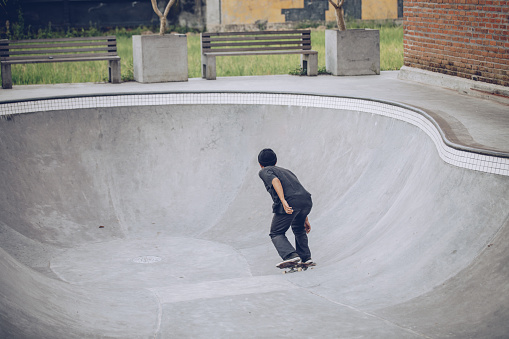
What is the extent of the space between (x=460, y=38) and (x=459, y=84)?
31.0 inches

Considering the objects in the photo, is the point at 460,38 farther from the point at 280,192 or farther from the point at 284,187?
the point at 280,192

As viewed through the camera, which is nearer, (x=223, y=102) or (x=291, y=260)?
(x=291, y=260)

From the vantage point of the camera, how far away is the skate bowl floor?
224 inches

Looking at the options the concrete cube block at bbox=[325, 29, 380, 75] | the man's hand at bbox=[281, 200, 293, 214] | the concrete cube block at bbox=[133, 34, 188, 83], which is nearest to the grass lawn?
the concrete cube block at bbox=[133, 34, 188, 83]

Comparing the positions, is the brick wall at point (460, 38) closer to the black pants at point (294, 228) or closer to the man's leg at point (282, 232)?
the black pants at point (294, 228)

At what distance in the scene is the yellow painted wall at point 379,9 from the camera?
29.4 metres

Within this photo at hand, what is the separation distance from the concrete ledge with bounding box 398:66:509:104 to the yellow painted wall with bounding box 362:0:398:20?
1556 centimetres

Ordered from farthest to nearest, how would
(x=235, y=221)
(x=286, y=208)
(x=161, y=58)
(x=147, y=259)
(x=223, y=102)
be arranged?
(x=161, y=58) < (x=223, y=102) < (x=235, y=221) < (x=147, y=259) < (x=286, y=208)

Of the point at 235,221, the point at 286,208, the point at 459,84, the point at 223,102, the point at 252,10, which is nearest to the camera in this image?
the point at 286,208

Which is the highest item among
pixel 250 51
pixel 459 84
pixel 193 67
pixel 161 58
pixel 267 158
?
pixel 250 51

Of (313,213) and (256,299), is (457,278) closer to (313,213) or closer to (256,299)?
(256,299)

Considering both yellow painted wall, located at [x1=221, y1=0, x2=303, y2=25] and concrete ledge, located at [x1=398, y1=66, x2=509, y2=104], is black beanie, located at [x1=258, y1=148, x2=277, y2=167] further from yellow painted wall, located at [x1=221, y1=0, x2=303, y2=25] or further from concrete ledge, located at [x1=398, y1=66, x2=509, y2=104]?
yellow painted wall, located at [x1=221, y1=0, x2=303, y2=25]

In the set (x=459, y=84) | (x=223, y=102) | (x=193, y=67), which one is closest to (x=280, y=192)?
(x=223, y=102)

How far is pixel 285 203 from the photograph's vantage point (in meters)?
7.11
